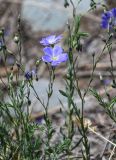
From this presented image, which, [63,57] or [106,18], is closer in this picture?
[63,57]

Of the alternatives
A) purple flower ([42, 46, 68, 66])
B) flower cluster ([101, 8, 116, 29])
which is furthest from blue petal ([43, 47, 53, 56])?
flower cluster ([101, 8, 116, 29])

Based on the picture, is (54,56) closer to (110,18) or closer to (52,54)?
(52,54)

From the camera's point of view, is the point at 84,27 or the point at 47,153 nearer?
the point at 47,153

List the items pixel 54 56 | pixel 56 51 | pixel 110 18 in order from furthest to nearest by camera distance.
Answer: pixel 110 18
pixel 56 51
pixel 54 56

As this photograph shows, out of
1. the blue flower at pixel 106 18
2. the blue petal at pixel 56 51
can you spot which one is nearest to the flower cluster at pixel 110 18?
the blue flower at pixel 106 18

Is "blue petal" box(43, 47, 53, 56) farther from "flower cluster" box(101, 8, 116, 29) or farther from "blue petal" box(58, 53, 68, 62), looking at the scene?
"flower cluster" box(101, 8, 116, 29)

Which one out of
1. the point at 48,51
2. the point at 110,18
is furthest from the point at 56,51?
the point at 110,18

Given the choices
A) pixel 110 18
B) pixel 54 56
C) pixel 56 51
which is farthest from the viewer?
pixel 110 18

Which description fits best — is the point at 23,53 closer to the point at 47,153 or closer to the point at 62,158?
the point at 62,158

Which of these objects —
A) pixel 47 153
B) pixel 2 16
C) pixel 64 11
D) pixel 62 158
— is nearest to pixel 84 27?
pixel 64 11
